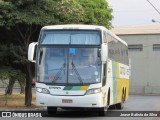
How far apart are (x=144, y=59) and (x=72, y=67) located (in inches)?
1888

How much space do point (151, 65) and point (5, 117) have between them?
4777cm

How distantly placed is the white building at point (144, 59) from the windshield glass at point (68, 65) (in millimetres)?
46338

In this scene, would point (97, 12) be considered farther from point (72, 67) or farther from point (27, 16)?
point (72, 67)

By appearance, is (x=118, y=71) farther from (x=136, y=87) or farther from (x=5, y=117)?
(x=136, y=87)

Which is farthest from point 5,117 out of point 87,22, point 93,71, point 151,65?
point 151,65

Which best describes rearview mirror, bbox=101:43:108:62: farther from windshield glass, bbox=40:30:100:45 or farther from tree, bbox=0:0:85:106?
tree, bbox=0:0:85:106

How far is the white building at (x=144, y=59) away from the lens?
215 ft

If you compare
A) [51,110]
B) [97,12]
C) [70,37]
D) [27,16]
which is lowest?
[51,110]

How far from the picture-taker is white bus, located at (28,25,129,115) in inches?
747

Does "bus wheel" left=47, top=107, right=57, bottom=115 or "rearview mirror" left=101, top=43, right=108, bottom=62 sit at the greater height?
"rearview mirror" left=101, top=43, right=108, bottom=62

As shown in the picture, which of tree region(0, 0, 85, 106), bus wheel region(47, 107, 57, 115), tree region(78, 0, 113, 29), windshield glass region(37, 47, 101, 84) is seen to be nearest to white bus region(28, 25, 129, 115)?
windshield glass region(37, 47, 101, 84)

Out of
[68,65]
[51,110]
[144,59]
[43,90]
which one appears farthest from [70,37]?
[144,59]

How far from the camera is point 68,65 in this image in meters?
19.3

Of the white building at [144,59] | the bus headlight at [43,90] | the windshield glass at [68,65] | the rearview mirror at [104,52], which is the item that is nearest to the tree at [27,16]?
the windshield glass at [68,65]
